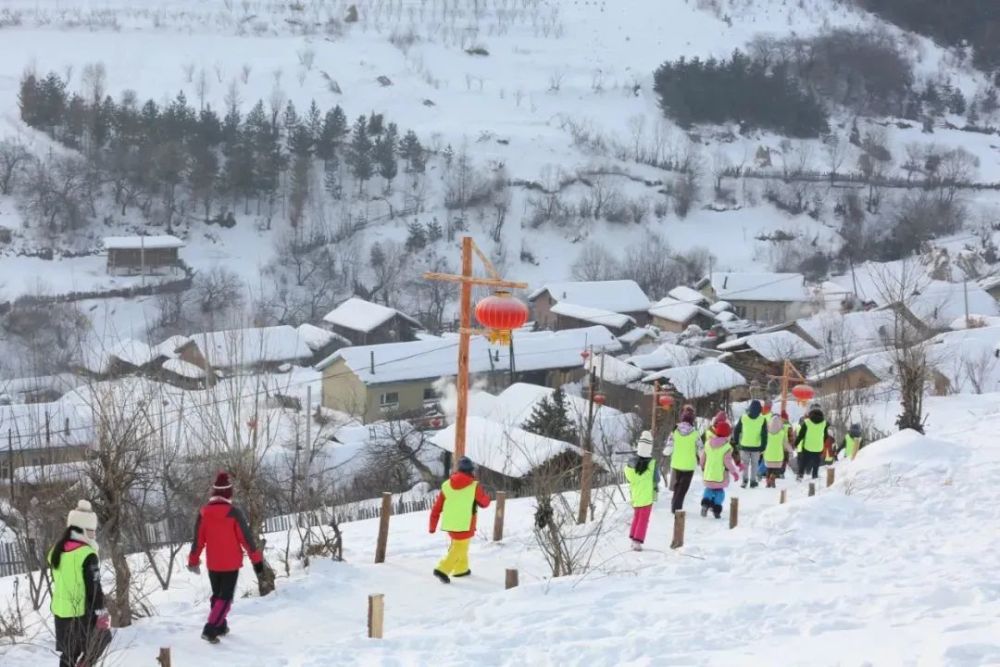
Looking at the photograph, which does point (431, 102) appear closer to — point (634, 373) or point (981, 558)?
point (634, 373)

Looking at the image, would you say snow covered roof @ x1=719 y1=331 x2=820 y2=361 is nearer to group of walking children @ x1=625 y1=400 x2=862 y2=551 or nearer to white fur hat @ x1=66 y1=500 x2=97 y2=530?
group of walking children @ x1=625 y1=400 x2=862 y2=551

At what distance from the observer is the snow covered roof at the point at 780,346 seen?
36250 millimetres

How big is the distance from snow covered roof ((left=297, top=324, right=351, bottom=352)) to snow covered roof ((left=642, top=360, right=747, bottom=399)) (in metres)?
14.2

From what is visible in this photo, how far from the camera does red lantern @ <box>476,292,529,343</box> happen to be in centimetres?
1007

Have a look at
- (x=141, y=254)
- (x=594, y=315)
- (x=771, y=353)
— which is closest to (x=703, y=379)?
(x=771, y=353)

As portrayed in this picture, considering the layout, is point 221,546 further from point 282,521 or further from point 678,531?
point 282,521

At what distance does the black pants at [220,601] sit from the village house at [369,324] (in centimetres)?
3200

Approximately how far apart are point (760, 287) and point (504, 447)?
31.5 metres

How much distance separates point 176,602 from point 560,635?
3.62 metres

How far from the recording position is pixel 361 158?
56.4 meters

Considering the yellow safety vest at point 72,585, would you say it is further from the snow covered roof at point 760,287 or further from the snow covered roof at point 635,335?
the snow covered roof at point 760,287

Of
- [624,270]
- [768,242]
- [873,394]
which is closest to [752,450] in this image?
[873,394]

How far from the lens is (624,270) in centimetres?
5338

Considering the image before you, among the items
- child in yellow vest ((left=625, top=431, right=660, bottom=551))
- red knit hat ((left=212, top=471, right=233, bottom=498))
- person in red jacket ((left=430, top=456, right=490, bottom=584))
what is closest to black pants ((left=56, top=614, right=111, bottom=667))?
red knit hat ((left=212, top=471, right=233, bottom=498))
